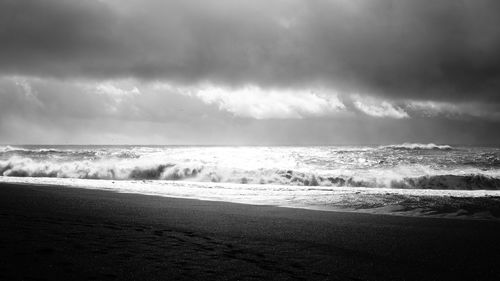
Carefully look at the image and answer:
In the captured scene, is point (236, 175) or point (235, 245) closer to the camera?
point (235, 245)

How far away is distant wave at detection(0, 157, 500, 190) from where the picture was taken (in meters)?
23.6

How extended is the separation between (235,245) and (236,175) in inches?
743

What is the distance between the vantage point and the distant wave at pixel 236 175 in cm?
2361

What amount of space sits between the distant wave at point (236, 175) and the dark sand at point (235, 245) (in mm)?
13798

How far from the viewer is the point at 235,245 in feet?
20.7

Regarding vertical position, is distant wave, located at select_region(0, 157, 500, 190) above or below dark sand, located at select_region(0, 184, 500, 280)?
above

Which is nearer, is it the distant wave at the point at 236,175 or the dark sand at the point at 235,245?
the dark sand at the point at 235,245

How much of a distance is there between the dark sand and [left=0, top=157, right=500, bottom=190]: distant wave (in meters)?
13.8

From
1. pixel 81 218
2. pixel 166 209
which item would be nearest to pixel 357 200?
pixel 166 209

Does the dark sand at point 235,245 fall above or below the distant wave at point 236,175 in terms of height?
below

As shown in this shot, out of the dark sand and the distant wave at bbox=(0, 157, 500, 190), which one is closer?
the dark sand

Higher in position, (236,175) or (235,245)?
(236,175)

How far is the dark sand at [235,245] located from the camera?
187 inches

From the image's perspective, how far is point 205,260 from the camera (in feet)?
17.1
